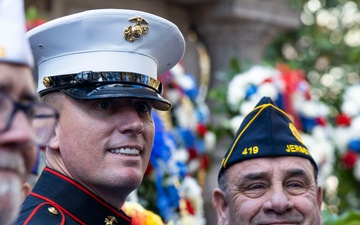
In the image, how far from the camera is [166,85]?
6887 mm

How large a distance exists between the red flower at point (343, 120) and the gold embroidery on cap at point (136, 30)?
476 centimetres

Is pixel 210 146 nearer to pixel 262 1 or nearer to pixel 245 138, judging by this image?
pixel 262 1

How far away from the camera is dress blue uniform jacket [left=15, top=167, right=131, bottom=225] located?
3461 mm

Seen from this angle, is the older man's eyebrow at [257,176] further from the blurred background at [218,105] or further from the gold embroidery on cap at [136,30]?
the blurred background at [218,105]

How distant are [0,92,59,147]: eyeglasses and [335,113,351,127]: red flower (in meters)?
6.04

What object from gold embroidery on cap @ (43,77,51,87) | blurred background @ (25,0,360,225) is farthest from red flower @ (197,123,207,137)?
gold embroidery on cap @ (43,77,51,87)

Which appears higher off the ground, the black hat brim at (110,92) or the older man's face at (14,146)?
the black hat brim at (110,92)

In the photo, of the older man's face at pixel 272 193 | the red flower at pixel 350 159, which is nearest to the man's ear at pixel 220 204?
the older man's face at pixel 272 193

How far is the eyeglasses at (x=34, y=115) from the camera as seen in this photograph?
2.23m

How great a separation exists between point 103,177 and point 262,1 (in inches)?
241

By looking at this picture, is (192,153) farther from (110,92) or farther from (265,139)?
(110,92)

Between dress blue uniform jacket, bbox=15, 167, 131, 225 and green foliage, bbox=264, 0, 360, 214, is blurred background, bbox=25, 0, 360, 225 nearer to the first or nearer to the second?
dress blue uniform jacket, bbox=15, 167, 131, 225

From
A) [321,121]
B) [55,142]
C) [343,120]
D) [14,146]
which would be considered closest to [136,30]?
[55,142]

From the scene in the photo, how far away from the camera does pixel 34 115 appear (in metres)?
2.34
